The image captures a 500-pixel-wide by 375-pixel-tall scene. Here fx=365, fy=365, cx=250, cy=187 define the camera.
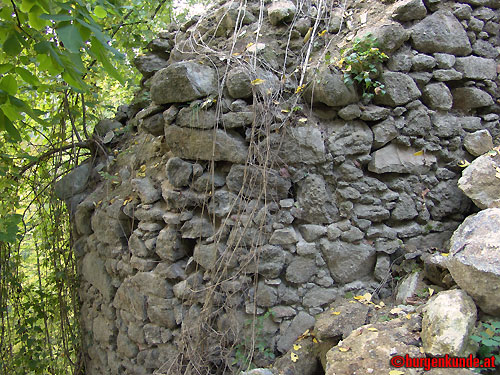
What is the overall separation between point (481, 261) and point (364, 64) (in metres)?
1.31

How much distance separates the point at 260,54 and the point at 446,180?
1.49 metres

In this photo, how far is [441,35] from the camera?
2.42 meters

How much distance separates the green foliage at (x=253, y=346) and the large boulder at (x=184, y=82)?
1441 millimetres

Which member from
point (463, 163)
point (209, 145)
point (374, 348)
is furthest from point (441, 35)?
point (374, 348)

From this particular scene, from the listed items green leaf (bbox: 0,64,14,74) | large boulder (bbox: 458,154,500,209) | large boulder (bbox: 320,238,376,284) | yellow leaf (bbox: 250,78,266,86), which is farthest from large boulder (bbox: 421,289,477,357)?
green leaf (bbox: 0,64,14,74)

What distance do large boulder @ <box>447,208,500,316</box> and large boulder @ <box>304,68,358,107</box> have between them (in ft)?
3.38

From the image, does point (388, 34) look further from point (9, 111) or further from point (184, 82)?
point (9, 111)

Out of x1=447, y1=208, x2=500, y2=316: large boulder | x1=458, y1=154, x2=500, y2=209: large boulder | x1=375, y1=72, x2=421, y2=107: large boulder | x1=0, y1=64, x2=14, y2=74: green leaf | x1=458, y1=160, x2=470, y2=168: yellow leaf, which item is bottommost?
x1=447, y1=208, x2=500, y2=316: large boulder

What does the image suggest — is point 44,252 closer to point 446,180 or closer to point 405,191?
point 405,191

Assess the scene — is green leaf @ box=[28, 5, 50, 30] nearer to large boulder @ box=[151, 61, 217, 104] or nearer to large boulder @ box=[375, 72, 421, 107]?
large boulder @ box=[151, 61, 217, 104]

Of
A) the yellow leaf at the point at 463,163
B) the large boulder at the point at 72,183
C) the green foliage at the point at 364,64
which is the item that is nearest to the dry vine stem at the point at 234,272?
the green foliage at the point at 364,64

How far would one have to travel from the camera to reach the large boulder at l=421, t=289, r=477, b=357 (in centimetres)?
156

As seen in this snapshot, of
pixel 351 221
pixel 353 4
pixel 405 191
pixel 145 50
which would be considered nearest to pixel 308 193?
pixel 351 221

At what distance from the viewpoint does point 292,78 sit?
96.3 inches
